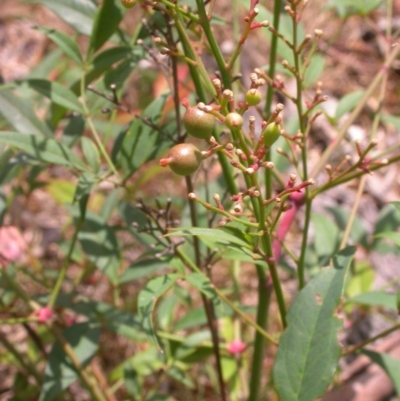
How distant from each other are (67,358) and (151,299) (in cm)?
38

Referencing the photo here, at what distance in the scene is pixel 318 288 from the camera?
2.87 feet

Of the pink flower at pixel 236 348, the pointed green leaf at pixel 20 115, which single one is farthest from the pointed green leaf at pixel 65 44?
the pink flower at pixel 236 348

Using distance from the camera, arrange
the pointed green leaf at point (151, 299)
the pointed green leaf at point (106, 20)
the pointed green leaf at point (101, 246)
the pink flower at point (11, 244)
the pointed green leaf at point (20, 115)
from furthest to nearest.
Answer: the pink flower at point (11, 244) → the pointed green leaf at point (101, 246) → the pointed green leaf at point (20, 115) → the pointed green leaf at point (106, 20) → the pointed green leaf at point (151, 299)

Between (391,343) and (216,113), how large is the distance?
118 centimetres

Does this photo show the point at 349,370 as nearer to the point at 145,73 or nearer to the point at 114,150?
the point at 114,150

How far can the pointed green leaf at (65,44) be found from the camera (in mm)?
1049

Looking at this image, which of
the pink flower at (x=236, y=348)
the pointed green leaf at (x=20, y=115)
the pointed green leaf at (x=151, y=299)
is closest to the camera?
Result: the pointed green leaf at (x=151, y=299)

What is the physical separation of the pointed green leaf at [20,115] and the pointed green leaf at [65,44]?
0.13m

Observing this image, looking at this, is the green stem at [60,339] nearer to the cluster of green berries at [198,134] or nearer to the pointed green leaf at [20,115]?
the pointed green leaf at [20,115]

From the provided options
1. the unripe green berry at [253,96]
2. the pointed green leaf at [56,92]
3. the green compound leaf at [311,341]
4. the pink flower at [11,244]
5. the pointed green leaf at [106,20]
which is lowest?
the pink flower at [11,244]

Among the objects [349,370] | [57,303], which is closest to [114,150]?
[57,303]

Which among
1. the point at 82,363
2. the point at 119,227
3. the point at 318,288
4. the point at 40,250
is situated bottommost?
the point at 40,250

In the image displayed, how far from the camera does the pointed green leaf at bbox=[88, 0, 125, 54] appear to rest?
3.18 feet

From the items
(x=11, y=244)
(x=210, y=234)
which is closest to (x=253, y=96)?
(x=210, y=234)
